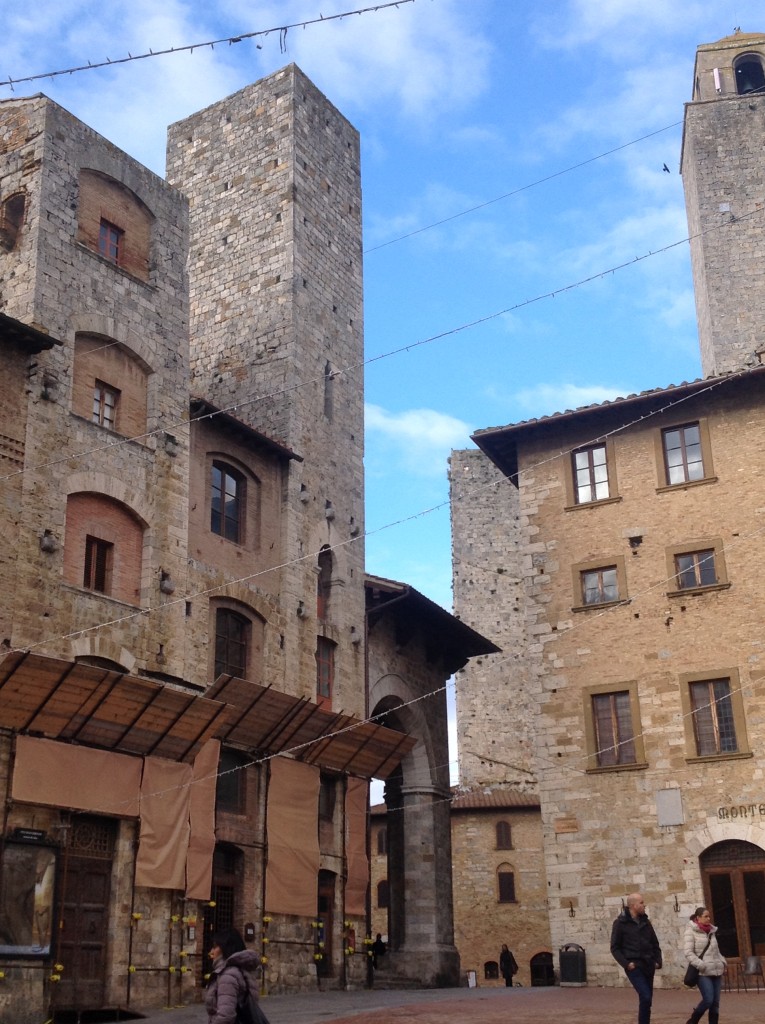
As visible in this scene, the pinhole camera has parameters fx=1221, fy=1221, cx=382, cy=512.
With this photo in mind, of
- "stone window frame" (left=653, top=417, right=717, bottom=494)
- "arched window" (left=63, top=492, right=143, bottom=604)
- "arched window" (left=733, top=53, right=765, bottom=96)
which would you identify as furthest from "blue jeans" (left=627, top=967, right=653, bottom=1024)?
"arched window" (left=733, top=53, right=765, bottom=96)

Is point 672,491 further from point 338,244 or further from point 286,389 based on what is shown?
point 338,244

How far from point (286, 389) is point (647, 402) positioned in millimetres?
7582

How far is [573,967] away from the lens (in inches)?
879

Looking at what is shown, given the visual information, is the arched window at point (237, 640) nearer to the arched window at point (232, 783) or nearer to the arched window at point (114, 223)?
the arched window at point (232, 783)

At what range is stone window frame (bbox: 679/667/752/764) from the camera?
22.5 meters

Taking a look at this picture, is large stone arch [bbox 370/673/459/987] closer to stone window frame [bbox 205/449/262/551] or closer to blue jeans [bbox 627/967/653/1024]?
stone window frame [bbox 205/449/262/551]

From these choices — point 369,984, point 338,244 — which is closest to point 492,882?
point 369,984

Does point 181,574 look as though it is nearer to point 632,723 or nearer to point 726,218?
point 632,723

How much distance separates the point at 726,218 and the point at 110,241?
24154 mm

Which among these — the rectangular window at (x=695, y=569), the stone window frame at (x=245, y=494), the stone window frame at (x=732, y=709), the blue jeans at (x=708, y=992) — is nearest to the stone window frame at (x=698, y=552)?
the rectangular window at (x=695, y=569)

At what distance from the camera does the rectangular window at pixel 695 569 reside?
23.8m

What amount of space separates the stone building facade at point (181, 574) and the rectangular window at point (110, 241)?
7 centimetres

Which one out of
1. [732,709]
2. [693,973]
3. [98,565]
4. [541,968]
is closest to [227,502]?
[98,565]

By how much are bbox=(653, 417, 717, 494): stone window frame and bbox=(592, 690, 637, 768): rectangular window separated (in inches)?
169
